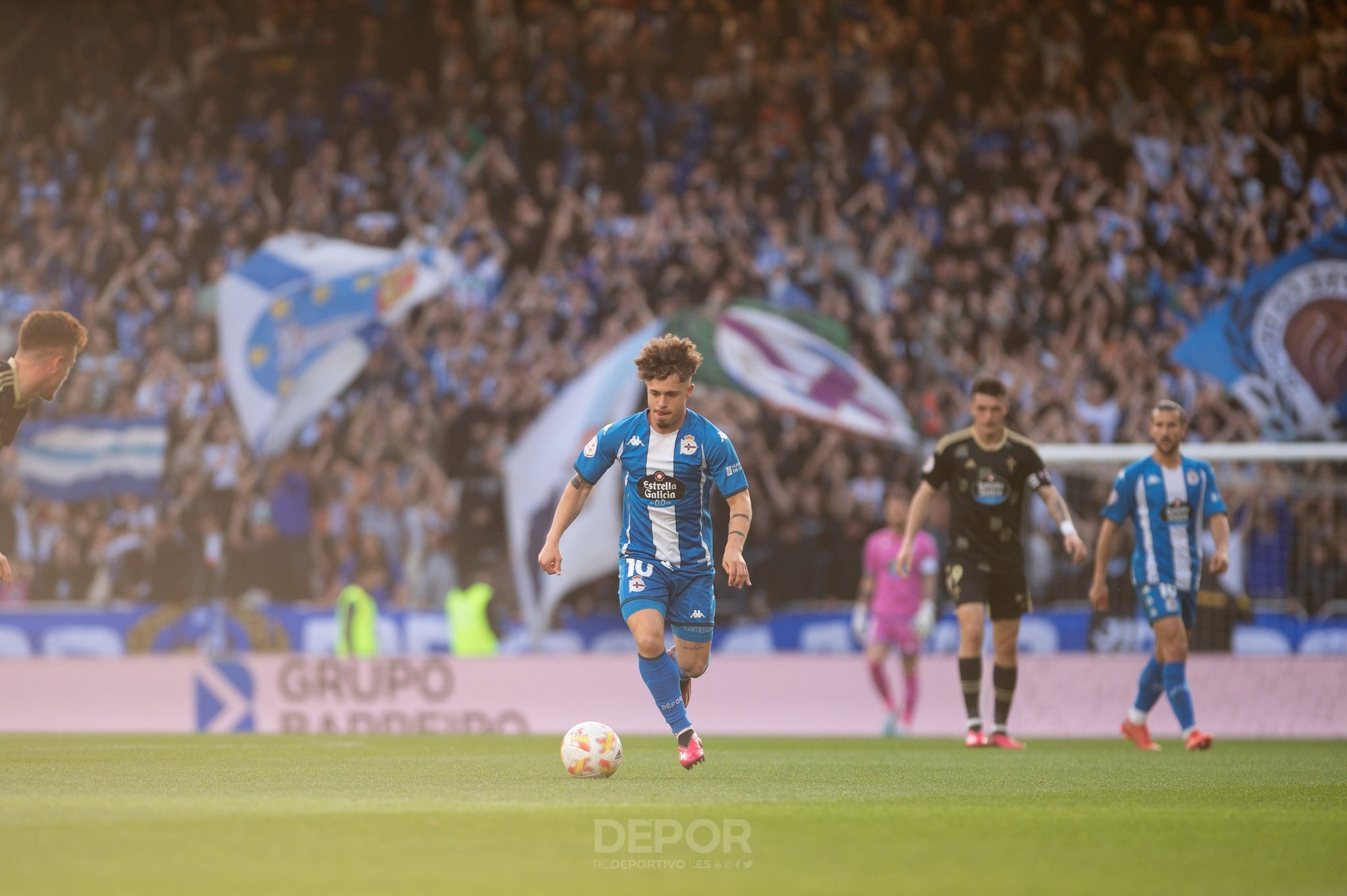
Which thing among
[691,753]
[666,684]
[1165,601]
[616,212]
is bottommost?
[691,753]

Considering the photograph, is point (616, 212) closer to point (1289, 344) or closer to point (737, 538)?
point (1289, 344)

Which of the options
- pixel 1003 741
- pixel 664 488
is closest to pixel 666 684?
pixel 664 488

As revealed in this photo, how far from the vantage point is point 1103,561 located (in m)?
10.5

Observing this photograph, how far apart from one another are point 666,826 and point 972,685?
5855 millimetres

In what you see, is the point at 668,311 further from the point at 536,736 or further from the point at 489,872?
the point at 489,872

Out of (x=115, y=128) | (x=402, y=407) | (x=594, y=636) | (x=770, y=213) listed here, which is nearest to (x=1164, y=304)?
(x=770, y=213)

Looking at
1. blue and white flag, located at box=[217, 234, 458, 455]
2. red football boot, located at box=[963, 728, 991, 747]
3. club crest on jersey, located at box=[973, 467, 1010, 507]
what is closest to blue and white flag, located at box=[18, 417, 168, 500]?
blue and white flag, located at box=[217, 234, 458, 455]

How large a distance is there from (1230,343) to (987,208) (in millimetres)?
3350

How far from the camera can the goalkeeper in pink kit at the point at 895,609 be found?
549 inches

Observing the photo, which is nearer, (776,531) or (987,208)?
(776,531)

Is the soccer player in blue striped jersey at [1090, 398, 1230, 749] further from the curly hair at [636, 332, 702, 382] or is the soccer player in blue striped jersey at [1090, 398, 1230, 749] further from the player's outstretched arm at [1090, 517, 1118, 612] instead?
the curly hair at [636, 332, 702, 382]

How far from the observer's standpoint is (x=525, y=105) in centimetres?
2114

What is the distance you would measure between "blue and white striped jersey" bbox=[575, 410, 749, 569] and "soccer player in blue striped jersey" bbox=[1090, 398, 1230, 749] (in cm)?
368

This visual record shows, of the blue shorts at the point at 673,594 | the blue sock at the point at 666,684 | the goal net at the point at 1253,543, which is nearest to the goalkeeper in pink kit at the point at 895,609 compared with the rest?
the goal net at the point at 1253,543
